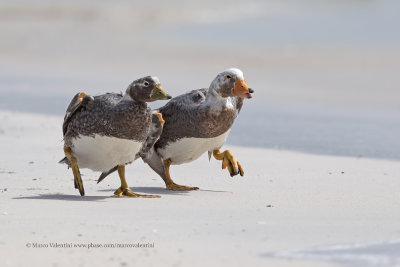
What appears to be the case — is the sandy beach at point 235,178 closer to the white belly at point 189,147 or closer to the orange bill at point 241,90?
the white belly at point 189,147

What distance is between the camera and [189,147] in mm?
9570

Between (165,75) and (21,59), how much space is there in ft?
19.6

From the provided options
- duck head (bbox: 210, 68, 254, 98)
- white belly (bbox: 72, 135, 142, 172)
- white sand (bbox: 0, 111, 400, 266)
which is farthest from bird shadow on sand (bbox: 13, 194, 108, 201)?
duck head (bbox: 210, 68, 254, 98)

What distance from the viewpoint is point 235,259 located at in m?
5.90

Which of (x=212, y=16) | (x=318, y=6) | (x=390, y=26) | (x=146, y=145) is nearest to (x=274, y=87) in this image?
(x=146, y=145)

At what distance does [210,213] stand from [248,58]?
68.1 ft

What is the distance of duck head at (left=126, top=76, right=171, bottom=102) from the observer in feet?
27.9

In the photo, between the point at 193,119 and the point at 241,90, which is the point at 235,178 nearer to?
the point at 193,119

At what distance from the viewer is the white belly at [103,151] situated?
8.53 meters

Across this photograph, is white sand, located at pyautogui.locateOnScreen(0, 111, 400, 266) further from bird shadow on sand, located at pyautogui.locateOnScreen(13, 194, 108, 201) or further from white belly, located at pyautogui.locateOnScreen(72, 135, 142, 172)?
white belly, located at pyautogui.locateOnScreen(72, 135, 142, 172)

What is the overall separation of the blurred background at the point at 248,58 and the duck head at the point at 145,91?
420 cm

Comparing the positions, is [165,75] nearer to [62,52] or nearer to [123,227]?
[62,52]

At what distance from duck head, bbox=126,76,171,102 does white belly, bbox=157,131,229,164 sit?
3.52 ft

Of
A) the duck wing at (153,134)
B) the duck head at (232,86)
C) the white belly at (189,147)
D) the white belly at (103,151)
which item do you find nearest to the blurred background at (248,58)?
the white belly at (189,147)
